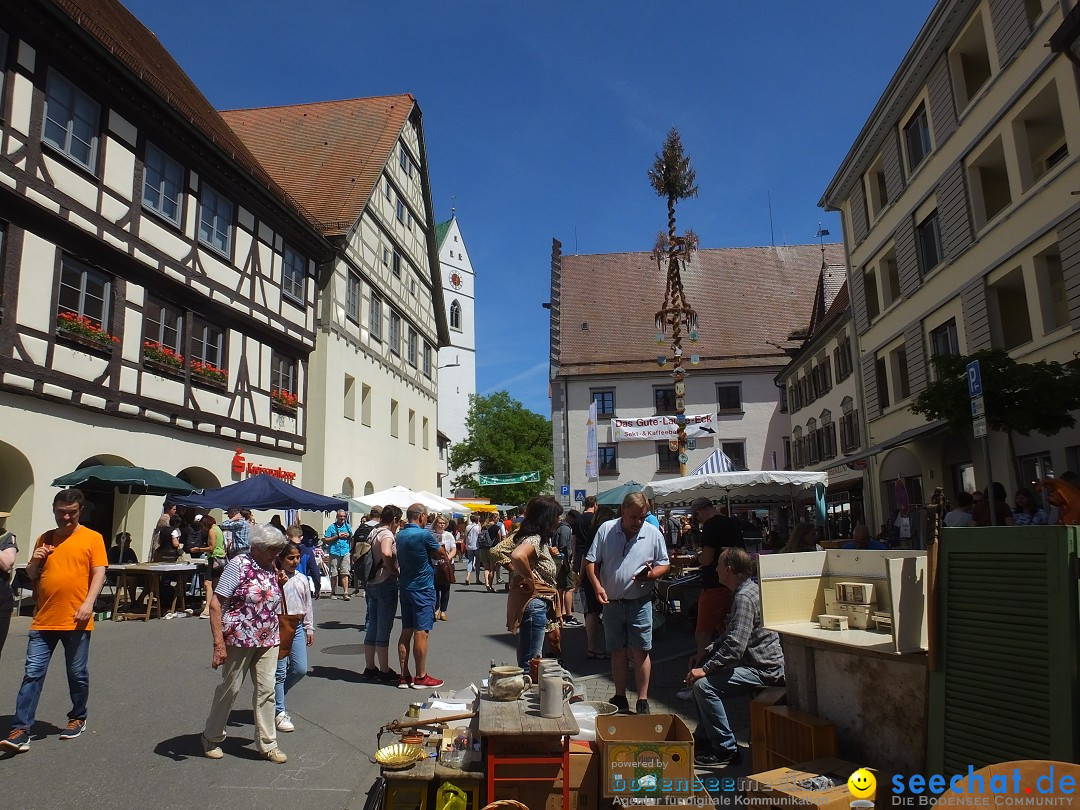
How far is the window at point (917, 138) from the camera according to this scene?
61.6 feet

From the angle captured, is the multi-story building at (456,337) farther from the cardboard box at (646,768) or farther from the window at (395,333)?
the cardboard box at (646,768)

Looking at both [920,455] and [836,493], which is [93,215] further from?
[836,493]

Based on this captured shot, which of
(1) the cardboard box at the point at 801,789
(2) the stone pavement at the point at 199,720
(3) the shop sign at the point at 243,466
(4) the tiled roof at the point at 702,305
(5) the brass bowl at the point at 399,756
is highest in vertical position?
(4) the tiled roof at the point at 702,305

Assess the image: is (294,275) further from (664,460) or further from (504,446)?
(504,446)

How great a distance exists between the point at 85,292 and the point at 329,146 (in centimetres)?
1554

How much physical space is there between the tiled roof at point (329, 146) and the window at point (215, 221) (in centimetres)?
487

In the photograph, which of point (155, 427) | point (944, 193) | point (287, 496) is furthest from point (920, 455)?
point (155, 427)

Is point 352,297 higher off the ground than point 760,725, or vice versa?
point 352,297

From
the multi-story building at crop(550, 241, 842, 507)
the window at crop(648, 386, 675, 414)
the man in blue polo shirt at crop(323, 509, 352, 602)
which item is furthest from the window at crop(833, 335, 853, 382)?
the man in blue polo shirt at crop(323, 509, 352, 602)

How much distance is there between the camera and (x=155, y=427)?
15.6m

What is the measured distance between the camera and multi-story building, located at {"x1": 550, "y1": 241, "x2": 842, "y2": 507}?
40.5m

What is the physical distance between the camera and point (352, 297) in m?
24.8

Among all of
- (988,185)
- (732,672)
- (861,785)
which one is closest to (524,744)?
(861,785)

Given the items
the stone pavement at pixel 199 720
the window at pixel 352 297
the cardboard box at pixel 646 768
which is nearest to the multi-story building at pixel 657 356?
the window at pixel 352 297
